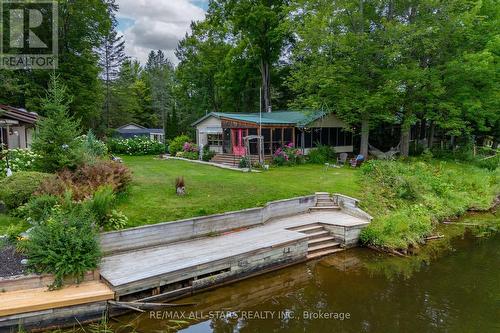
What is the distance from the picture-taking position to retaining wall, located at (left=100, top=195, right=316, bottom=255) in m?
7.86

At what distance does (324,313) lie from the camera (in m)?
6.59

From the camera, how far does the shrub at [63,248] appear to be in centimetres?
644

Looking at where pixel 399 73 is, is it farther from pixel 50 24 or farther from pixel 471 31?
pixel 50 24

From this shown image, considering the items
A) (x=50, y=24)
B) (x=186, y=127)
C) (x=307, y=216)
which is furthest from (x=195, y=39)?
(x=307, y=216)

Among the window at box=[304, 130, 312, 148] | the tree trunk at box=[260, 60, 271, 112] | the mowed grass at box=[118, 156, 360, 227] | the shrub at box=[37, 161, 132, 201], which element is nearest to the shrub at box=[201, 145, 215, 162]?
the mowed grass at box=[118, 156, 360, 227]

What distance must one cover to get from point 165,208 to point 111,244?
199 centimetres

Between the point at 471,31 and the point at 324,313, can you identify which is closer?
the point at 324,313

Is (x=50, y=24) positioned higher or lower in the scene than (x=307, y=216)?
higher

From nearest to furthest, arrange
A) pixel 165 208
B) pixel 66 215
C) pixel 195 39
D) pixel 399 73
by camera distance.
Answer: pixel 66 215 < pixel 165 208 < pixel 399 73 < pixel 195 39

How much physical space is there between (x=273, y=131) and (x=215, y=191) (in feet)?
34.4

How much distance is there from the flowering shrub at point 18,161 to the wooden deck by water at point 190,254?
5035 mm

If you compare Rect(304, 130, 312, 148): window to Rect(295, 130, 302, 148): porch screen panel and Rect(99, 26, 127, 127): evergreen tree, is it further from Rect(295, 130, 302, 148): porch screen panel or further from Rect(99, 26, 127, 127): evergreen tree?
Rect(99, 26, 127, 127): evergreen tree

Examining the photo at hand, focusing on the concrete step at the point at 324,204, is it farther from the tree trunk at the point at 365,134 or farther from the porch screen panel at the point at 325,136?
the porch screen panel at the point at 325,136

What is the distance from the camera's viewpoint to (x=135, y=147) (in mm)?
26594
